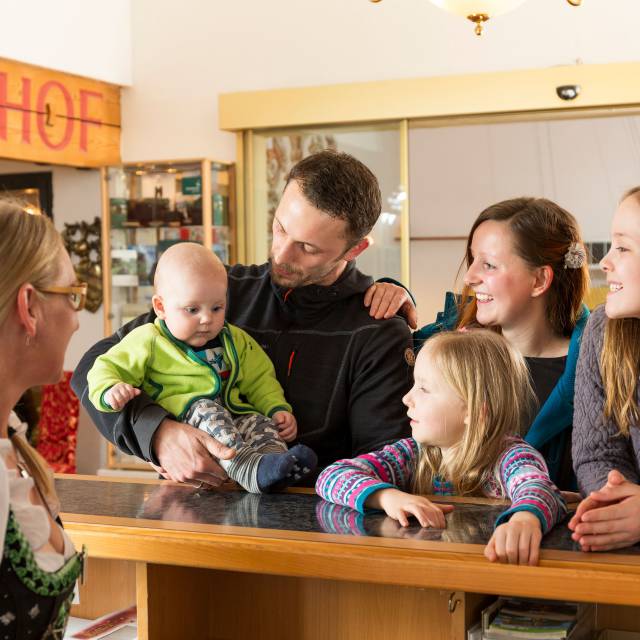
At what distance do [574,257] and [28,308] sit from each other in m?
1.83

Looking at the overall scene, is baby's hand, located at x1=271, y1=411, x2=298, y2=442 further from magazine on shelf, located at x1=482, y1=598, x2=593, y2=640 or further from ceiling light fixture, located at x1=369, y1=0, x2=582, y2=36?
ceiling light fixture, located at x1=369, y1=0, x2=582, y2=36

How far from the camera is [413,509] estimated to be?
194 cm

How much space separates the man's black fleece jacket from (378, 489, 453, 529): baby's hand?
1.95 ft

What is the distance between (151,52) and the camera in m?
7.73

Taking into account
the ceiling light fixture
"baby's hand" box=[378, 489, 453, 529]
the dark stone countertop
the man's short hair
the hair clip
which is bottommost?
the dark stone countertop

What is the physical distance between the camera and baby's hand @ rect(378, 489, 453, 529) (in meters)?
1.93

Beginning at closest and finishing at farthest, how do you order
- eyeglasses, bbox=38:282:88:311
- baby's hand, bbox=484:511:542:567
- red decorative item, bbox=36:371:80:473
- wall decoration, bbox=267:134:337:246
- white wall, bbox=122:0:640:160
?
eyeglasses, bbox=38:282:88:311, baby's hand, bbox=484:511:542:567, red decorative item, bbox=36:371:80:473, white wall, bbox=122:0:640:160, wall decoration, bbox=267:134:337:246

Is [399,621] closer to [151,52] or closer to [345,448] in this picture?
[345,448]

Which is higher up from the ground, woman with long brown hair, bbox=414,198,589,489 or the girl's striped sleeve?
woman with long brown hair, bbox=414,198,589,489

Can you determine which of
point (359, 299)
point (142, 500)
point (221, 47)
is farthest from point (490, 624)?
point (221, 47)

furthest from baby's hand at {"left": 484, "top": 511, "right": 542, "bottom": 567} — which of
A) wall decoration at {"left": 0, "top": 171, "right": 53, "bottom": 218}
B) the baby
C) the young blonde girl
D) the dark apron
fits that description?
wall decoration at {"left": 0, "top": 171, "right": 53, "bottom": 218}

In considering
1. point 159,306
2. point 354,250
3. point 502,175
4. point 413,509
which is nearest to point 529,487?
point 413,509

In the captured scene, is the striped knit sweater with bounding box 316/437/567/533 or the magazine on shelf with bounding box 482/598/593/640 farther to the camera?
the striped knit sweater with bounding box 316/437/567/533

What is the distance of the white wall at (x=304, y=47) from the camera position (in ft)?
21.4
